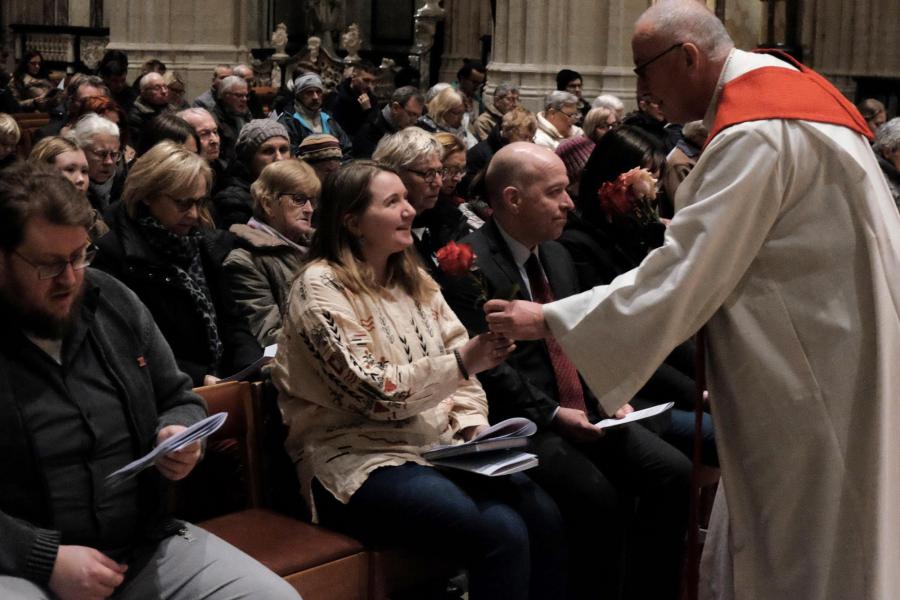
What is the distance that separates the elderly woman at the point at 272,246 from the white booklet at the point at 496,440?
121 centimetres

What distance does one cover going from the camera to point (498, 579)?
155 inches

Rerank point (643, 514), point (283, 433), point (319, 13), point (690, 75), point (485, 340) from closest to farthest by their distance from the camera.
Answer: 1. point (690, 75)
2. point (485, 340)
3. point (283, 433)
4. point (643, 514)
5. point (319, 13)

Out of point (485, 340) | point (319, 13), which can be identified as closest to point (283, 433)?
point (485, 340)

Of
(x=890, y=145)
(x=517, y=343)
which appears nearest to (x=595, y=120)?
(x=890, y=145)

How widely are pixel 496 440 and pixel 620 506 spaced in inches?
32.8

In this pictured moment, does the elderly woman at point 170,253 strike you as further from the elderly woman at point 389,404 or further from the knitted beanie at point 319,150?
the knitted beanie at point 319,150

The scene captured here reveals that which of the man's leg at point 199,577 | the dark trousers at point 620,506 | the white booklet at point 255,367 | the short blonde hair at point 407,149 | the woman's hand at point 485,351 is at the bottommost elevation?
the dark trousers at point 620,506

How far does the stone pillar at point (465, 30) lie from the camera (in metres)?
21.7

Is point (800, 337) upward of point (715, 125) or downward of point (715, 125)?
downward

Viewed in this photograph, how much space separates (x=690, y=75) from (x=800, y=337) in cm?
76

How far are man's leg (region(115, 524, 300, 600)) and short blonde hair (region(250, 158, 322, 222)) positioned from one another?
7.67ft

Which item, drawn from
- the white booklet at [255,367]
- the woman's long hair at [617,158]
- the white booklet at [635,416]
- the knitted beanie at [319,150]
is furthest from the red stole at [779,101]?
the knitted beanie at [319,150]

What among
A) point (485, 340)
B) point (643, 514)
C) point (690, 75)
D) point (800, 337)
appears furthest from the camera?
point (643, 514)

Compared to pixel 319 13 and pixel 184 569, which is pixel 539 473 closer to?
pixel 184 569
